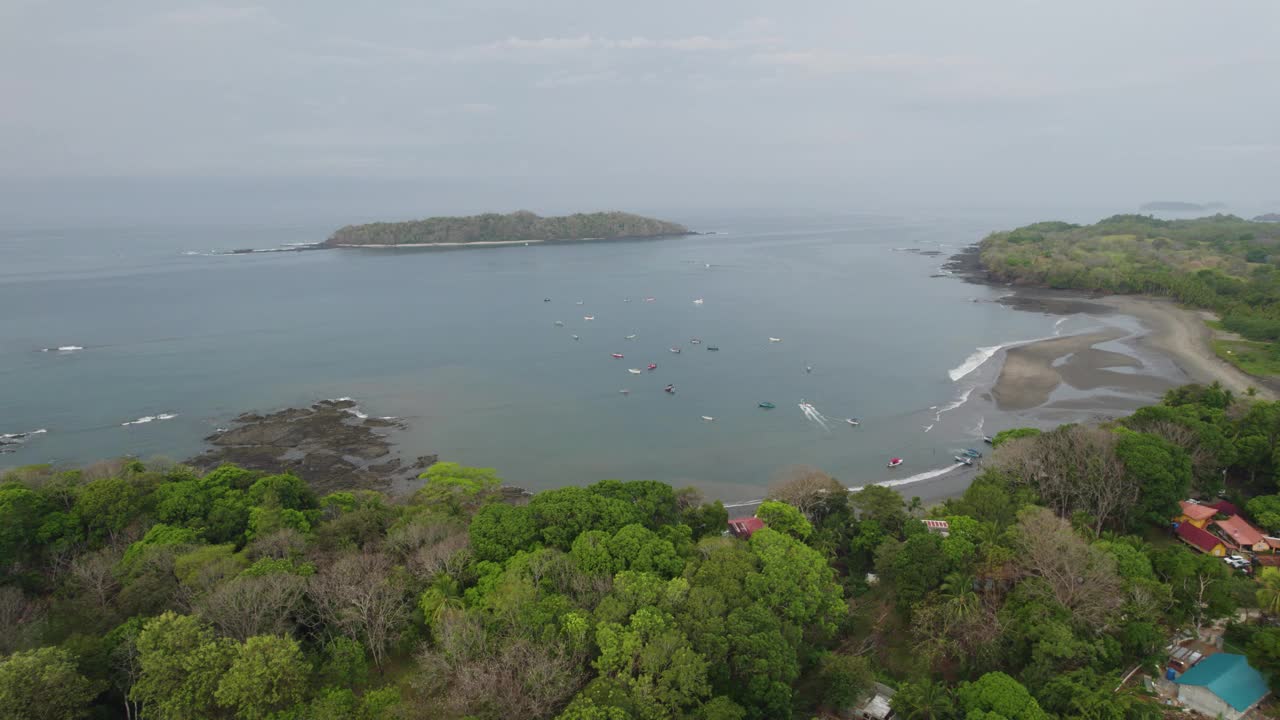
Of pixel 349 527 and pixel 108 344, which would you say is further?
pixel 108 344

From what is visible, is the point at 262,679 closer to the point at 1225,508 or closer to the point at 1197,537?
the point at 1197,537

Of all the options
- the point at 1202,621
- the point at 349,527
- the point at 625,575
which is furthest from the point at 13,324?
the point at 1202,621

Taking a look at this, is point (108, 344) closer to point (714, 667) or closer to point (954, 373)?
point (714, 667)

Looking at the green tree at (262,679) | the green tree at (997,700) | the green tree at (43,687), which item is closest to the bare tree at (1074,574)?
the green tree at (997,700)

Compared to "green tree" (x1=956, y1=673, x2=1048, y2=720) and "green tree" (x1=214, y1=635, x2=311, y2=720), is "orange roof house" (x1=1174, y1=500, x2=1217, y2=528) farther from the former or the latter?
"green tree" (x1=214, y1=635, x2=311, y2=720)

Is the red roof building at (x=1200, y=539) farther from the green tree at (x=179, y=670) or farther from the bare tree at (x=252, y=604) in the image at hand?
the green tree at (x=179, y=670)

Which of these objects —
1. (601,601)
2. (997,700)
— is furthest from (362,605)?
(997,700)
